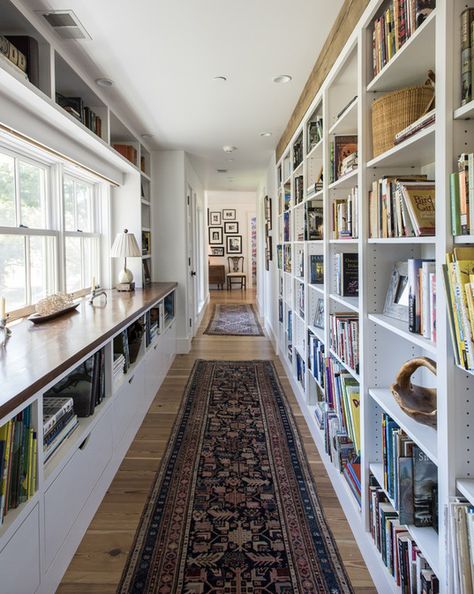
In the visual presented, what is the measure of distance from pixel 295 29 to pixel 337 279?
1356 millimetres

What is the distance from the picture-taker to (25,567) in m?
1.27

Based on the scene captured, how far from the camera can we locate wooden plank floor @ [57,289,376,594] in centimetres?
159

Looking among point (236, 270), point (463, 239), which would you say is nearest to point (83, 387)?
point (463, 239)

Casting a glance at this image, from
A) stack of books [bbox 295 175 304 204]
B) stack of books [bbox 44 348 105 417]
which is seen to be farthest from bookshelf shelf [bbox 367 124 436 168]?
stack of books [bbox 295 175 304 204]

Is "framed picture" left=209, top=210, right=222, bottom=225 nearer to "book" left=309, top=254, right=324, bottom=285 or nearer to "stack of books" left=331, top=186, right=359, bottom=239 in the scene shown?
"book" left=309, top=254, right=324, bottom=285

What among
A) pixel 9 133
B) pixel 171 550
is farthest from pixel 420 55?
pixel 171 550

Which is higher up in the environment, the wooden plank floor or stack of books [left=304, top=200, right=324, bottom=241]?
stack of books [left=304, top=200, right=324, bottom=241]

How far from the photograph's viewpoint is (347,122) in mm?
2137

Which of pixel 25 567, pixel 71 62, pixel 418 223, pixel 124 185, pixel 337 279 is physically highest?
pixel 71 62

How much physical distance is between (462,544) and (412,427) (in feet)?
1.25

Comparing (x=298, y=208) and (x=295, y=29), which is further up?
(x=295, y=29)

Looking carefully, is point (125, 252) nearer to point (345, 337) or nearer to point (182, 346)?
point (182, 346)

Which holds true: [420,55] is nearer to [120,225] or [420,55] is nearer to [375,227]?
[375,227]

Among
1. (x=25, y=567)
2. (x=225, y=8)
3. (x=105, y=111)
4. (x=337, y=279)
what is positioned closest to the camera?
(x=25, y=567)
